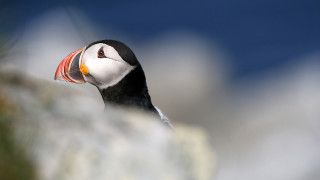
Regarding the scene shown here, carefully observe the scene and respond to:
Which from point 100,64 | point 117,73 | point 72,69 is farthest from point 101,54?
point 72,69

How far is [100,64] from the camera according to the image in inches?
157

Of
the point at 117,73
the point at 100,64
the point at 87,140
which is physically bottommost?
the point at 87,140

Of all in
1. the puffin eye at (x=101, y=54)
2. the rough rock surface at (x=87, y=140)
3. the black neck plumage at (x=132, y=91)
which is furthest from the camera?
the puffin eye at (x=101, y=54)

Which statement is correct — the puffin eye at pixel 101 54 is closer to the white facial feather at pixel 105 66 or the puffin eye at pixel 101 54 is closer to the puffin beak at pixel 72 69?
the white facial feather at pixel 105 66

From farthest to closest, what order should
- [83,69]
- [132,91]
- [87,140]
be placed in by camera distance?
[83,69], [132,91], [87,140]

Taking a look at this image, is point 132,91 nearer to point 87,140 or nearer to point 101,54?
point 101,54

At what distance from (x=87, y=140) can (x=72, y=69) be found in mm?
2440

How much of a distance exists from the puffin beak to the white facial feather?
59 mm

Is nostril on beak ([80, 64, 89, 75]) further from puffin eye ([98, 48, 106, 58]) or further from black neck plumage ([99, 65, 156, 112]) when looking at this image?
black neck plumage ([99, 65, 156, 112])

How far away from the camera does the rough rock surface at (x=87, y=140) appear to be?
68.2 inches

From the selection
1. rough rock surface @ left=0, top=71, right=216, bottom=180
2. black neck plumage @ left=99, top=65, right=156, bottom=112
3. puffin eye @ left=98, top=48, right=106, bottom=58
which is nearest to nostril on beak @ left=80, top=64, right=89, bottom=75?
puffin eye @ left=98, top=48, right=106, bottom=58

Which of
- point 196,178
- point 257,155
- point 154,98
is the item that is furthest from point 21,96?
point 154,98

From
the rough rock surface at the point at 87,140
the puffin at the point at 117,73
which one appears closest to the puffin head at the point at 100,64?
the puffin at the point at 117,73

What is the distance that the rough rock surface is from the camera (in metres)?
1.73
